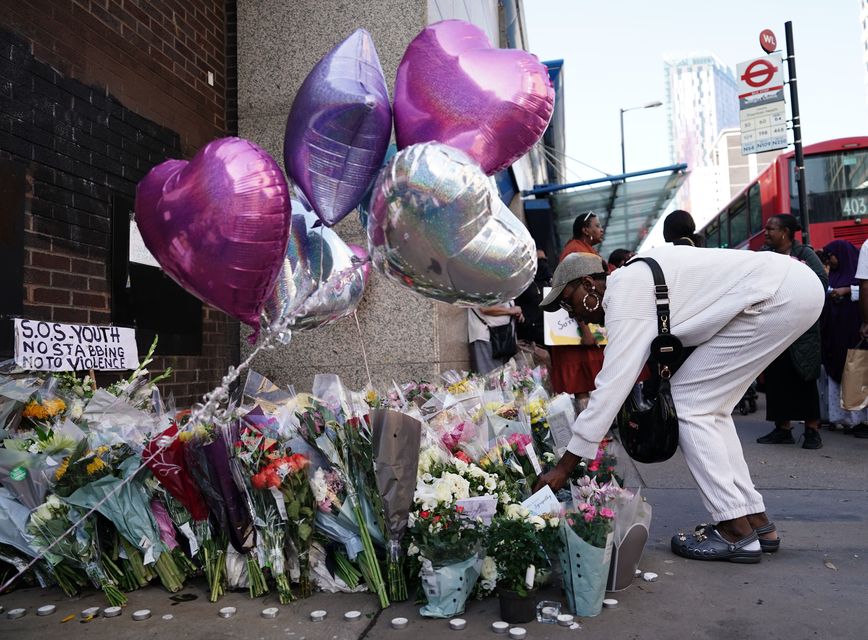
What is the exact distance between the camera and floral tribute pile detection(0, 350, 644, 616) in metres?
2.70

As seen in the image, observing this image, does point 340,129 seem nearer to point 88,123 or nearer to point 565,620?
point 565,620

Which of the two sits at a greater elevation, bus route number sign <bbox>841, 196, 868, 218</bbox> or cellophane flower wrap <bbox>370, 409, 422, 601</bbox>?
bus route number sign <bbox>841, 196, 868, 218</bbox>

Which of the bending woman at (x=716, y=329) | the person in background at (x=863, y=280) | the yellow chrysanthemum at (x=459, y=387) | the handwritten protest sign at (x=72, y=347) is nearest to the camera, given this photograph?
the bending woman at (x=716, y=329)

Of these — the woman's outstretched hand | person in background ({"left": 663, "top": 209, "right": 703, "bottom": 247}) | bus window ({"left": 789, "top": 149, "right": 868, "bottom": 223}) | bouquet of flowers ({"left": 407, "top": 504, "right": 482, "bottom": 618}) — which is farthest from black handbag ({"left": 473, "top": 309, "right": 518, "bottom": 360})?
bus window ({"left": 789, "top": 149, "right": 868, "bottom": 223})

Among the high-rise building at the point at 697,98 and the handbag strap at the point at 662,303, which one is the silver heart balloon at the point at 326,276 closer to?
the handbag strap at the point at 662,303

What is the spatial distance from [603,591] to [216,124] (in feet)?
17.6

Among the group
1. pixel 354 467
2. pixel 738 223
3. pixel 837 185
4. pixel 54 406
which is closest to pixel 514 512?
pixel 354 467

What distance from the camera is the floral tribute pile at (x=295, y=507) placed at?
2699 mm

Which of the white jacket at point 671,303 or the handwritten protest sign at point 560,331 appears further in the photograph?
the handwritten protest sign at point 560,331

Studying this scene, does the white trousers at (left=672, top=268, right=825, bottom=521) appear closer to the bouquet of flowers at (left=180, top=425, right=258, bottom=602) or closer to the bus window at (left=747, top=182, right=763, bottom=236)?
the bouquet of flowers at (left=180, top=425, right=258, bottom=602)

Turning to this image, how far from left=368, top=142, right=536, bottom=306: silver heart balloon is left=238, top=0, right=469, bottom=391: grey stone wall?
126 inches

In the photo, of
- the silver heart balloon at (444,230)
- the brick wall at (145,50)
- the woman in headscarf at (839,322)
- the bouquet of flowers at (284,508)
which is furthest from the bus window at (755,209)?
the bouquet of flowers at (284,508)

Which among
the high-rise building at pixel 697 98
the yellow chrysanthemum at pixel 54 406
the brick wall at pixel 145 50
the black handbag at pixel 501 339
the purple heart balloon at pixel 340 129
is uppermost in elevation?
the high-rise building at pixel 697 98

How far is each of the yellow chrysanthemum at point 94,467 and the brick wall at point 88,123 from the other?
1.61 m
